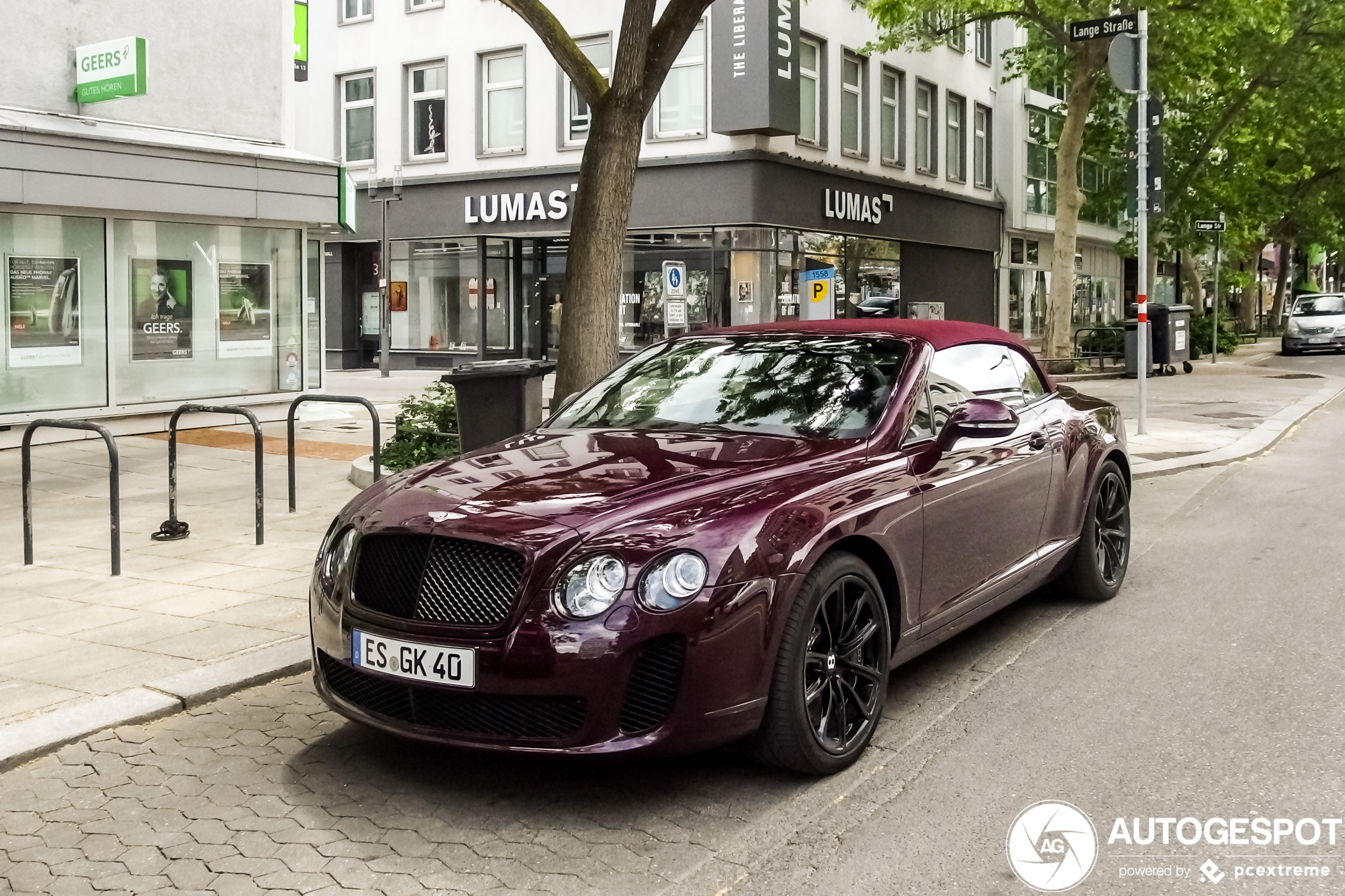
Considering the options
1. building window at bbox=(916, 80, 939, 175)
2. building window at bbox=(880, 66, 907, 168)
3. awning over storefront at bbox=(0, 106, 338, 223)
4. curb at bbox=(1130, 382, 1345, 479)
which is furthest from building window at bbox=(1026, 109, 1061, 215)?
awning over storefront at bbox=(0, 106, 338, 223)

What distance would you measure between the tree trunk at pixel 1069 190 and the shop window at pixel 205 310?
15837 mm

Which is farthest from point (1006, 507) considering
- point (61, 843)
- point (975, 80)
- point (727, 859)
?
point (975, 80)

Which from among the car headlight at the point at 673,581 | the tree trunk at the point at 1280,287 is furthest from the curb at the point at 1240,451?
the tree trunk at the point at 1280,287

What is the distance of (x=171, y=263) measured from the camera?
15547mm

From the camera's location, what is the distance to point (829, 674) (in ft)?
13.8

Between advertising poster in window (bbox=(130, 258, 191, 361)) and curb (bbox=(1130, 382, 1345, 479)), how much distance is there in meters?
10.7

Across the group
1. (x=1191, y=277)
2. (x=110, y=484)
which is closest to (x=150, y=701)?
(x=110, y=484)

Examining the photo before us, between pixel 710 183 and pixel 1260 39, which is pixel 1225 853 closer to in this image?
pixel 710 183

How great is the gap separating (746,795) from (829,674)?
0.45 metres

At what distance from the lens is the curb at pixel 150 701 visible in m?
4.69

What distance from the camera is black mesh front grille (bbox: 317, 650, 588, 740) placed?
3.79 meters

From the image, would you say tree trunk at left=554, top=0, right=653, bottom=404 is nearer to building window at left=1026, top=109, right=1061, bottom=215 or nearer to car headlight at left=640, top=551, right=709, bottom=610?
car headlight at left=640, top=551, right=709, bottom=610

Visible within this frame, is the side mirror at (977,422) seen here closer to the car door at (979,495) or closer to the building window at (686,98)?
the car door at (979,495)

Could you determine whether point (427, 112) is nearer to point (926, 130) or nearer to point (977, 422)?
point (926, 130)
